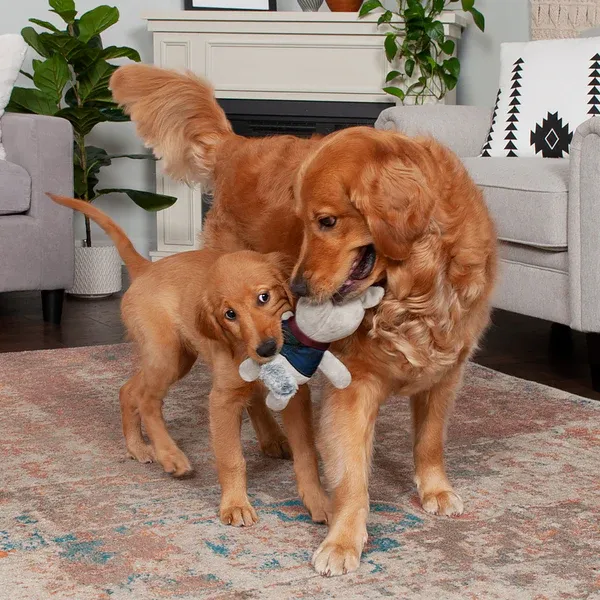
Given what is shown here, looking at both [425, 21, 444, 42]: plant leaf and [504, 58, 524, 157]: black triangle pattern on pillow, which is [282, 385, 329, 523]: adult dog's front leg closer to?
[504, 58, 524, 157]: black triangle pattern on pillow

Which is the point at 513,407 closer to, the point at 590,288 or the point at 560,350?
the point at 590,288

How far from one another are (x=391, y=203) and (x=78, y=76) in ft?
11.5

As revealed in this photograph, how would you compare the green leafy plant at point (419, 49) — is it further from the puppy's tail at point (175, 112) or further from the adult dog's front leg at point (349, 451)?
the adult dog's front leg at point (349, 451)

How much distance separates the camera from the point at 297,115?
17.9ft

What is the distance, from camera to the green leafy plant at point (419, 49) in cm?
506

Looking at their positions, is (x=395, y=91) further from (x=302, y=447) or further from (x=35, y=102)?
(x=302, y=447)

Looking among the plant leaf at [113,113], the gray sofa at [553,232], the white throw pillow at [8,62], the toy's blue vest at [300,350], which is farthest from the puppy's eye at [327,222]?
the plant leaf at [113,113]

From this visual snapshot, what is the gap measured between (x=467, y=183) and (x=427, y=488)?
668 millimetres

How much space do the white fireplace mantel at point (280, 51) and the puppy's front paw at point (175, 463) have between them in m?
3.13

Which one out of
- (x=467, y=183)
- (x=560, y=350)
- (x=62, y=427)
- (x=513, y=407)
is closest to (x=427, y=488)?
(x=467, y=183)

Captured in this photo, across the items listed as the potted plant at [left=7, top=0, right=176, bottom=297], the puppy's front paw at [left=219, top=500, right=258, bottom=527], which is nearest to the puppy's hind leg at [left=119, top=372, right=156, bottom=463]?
the puppy's front paw at [left=219, top=500, right=258, bottom=527]

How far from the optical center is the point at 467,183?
1.90m

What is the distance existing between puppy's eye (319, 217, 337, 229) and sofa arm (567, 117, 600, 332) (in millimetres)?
1399

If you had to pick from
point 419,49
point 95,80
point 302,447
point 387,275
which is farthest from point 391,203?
point 419,49
